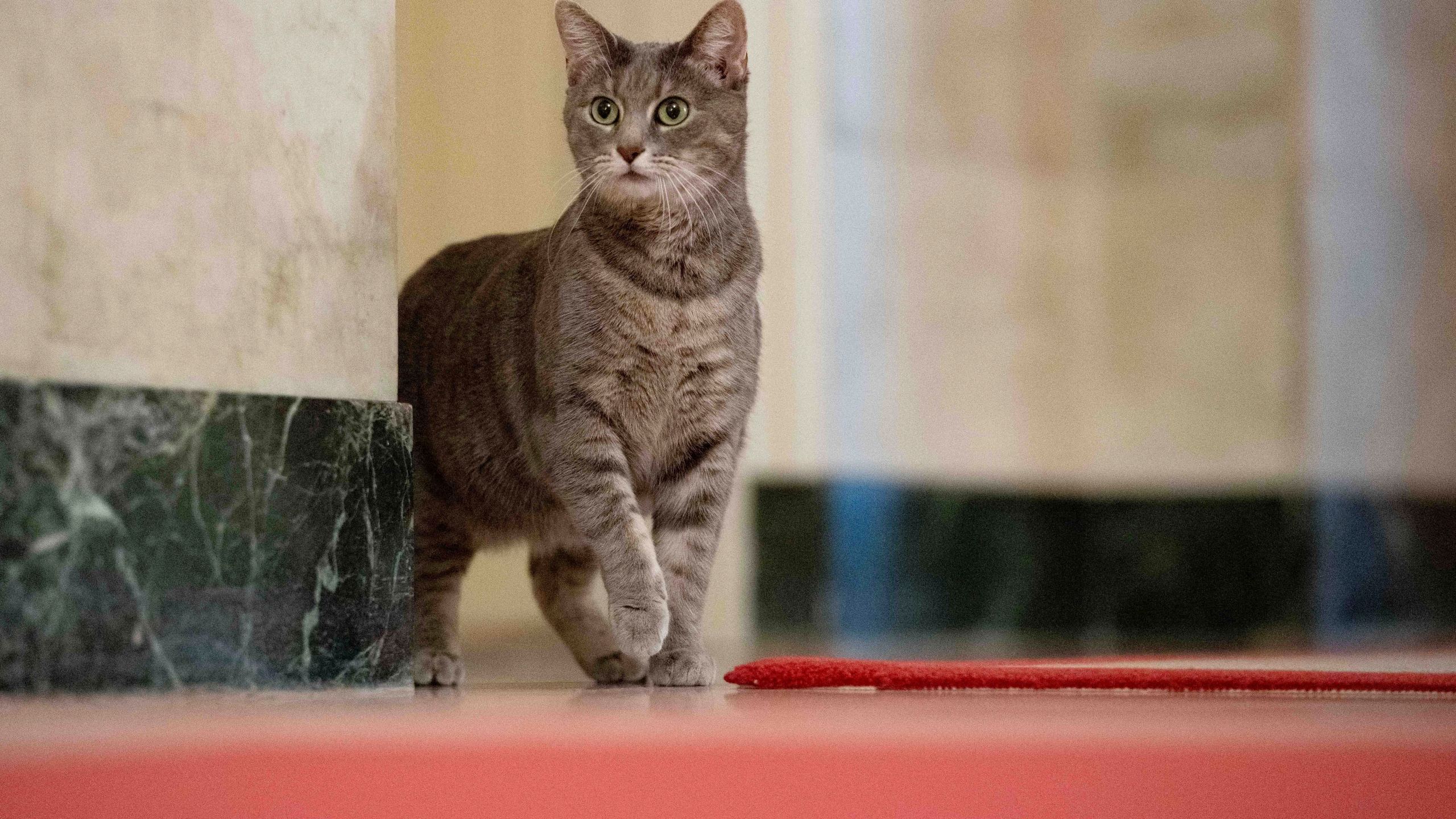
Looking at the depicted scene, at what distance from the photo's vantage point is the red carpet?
1237 mm

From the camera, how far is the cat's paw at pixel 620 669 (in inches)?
66.1

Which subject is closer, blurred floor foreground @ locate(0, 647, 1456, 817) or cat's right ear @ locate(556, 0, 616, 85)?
blurred floor foreground @ locate(0, 647, 1456, 817)

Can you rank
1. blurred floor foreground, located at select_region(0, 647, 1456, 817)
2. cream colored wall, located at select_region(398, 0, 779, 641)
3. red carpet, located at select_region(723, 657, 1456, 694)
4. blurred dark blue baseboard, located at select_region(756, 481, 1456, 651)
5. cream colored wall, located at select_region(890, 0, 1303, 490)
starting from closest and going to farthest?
1. blurred floor foreground, located at select_region(0, 647, 1456, 817)
2. red carpet, located at select_region(723, 657, 1456, 694)
3. cream colored wall, located at select_region(398, 0, 779, 641)
4. blurred dark blue baseboard, located at select_region(756, 481, 1456, 651)
5. cream colored wall, located at select_region(890, 0, 1303, 490)

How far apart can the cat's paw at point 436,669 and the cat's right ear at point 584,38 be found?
2.26 ft

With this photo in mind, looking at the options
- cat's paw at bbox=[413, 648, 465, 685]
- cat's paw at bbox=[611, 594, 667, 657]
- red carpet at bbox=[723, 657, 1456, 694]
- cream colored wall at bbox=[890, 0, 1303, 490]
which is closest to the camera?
red carpet at bbox=[723, 657, 1456, 694]

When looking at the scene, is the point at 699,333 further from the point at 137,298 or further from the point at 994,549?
the point at 994,549

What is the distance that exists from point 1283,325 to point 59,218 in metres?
3.70

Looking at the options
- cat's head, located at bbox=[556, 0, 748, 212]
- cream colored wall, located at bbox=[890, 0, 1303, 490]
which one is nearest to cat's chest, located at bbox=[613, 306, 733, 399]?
cat's head, located at bbox=[556, 0, 748, 212]

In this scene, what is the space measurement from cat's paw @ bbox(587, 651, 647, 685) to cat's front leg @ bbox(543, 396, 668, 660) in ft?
0.70

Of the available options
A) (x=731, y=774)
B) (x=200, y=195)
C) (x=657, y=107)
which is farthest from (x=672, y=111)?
(x=731, y=774)

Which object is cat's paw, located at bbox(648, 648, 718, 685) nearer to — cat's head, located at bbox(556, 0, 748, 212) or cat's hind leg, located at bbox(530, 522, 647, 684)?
cat's hind leg, located at bbox(530, 522, 647, 684)

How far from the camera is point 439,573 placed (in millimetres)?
1687

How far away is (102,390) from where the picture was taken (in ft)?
3.57

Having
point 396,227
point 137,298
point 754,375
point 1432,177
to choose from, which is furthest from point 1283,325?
point 137,298
